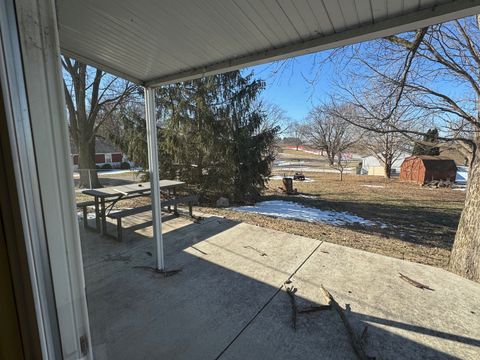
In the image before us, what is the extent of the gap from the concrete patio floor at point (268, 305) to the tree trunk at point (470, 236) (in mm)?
294

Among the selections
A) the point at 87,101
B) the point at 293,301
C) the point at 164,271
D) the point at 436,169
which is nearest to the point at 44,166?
the point at 87,101

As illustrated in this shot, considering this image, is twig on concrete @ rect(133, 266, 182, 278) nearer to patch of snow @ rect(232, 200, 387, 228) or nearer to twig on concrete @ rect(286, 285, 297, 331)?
twig on concrete @ rect(286, 285, 297, 331)

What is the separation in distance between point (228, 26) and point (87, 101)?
3.59ft

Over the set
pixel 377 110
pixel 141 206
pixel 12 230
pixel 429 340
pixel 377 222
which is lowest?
pixel 377 222

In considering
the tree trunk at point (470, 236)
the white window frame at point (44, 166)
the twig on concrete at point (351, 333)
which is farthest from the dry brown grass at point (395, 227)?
the white window frame at point (44, 166)

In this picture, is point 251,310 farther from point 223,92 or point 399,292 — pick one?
point 223,92

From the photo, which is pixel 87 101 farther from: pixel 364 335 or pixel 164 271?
pixel 364 335

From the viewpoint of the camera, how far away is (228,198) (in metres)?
8.85

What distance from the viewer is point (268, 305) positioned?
2305 mm

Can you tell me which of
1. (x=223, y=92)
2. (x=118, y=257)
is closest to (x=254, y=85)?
(x=223, y=92)

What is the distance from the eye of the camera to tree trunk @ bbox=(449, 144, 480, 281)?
296cm

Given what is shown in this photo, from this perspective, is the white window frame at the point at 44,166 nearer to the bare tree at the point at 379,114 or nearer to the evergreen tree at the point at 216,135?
the bare tree at the point at 379,114

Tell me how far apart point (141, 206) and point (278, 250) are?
8.15 ft

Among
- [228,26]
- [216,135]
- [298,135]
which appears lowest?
[216,135]
